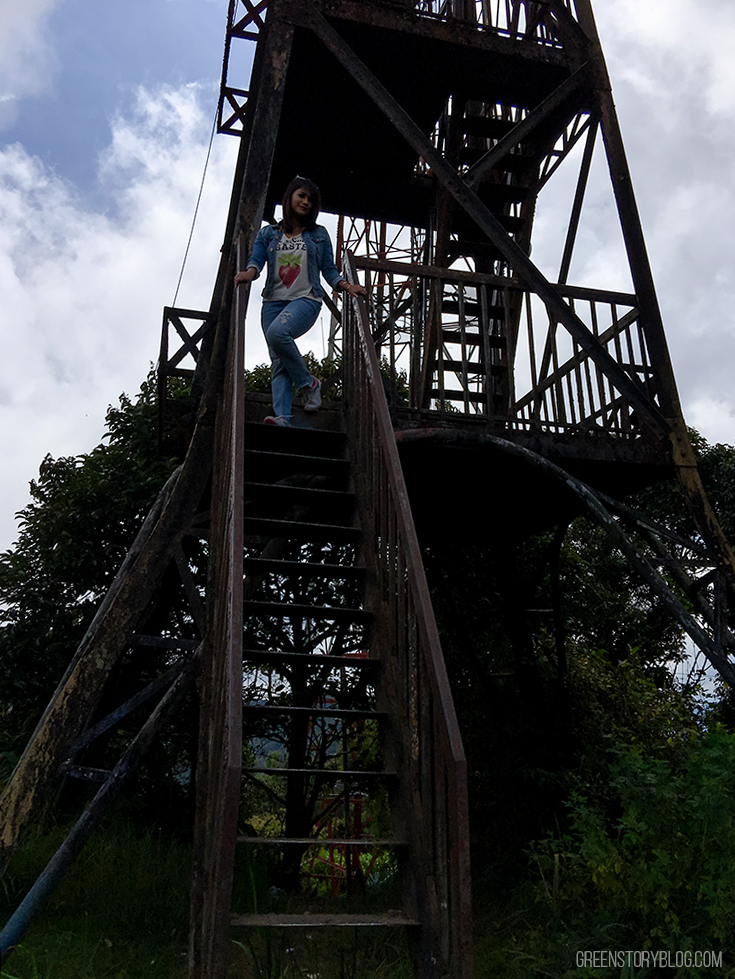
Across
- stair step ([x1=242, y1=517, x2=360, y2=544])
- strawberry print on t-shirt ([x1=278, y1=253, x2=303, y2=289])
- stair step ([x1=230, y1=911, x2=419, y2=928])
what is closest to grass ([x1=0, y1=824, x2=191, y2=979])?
stair step ([x1=230, y1=911, x2=419, y2=928])

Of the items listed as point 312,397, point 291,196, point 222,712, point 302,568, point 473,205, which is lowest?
point 222,712

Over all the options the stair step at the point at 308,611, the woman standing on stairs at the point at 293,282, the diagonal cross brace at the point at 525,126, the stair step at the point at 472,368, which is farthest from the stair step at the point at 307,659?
the diagonal cross brace at the point at 525,126

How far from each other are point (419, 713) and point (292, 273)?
3348mm

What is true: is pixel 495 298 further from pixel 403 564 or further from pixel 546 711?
pixel 403 564

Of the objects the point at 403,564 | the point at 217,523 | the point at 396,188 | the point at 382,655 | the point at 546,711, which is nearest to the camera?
the point at 403,564

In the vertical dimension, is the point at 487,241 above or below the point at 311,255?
above

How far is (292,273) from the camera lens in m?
5.79

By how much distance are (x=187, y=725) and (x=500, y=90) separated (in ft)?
21.4

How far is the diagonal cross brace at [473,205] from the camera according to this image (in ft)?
22.0

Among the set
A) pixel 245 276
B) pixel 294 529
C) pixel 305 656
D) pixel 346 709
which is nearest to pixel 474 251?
pixel 245 276

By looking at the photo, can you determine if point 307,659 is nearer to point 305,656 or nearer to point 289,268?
point 305,656

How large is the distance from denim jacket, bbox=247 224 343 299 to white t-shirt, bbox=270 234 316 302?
30mm

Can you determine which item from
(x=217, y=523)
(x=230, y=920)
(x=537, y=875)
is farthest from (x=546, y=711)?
(x=230, y=920)

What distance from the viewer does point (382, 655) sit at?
14.0 ft
